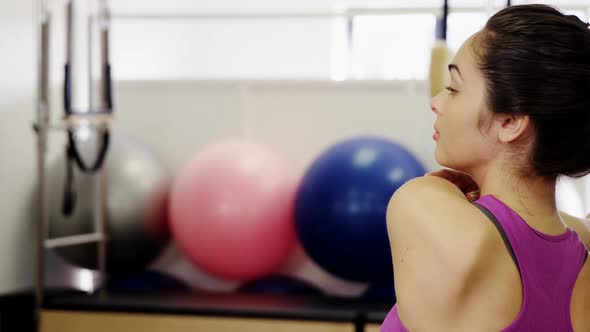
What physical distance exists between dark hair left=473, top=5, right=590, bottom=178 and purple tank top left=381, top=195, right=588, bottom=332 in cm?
8

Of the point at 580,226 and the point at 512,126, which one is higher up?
the point at 512,126

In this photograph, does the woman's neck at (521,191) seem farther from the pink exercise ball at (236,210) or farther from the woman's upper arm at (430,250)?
the pink exercise ball at (236,210)

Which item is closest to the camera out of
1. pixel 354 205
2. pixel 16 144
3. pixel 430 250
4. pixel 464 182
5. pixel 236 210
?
pixel 430 250

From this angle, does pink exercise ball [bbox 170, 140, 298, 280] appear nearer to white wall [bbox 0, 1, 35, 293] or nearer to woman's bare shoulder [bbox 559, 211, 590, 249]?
white wall [bbox 0, 1, 35, 293]

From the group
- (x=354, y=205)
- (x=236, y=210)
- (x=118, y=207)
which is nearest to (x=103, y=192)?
(x=118, y=207)

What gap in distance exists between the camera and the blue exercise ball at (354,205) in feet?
9.34

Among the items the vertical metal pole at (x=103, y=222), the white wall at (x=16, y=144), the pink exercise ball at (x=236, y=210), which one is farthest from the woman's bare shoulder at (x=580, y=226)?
the white wall at (x=16, y=144)

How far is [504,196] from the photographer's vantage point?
835 mm

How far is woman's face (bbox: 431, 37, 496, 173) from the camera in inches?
32.6

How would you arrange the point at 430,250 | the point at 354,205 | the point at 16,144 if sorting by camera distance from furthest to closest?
the point at 16,144, the point at 354,205, the point at 430,250

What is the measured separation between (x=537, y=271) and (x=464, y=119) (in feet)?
0.59

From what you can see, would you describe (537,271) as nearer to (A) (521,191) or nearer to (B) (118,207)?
(A) (521,191)

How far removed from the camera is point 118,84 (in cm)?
360

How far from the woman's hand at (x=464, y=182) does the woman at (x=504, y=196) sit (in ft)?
0.12
